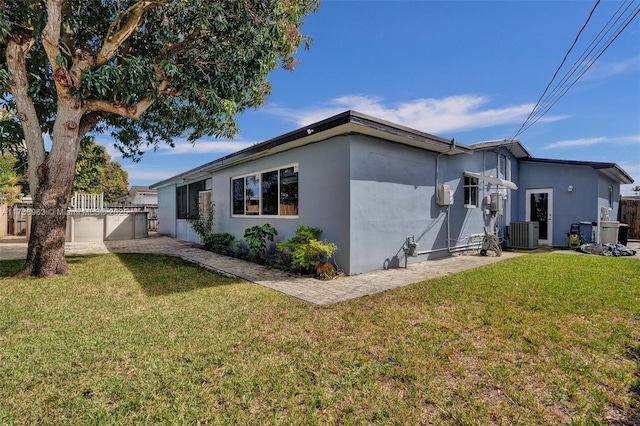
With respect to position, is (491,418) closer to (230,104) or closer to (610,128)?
(230,104)

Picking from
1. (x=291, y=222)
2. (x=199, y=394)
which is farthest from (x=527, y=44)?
(x=199, y=394)

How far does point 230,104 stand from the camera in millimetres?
6402

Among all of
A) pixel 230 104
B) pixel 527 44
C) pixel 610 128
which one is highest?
pixel 527 44

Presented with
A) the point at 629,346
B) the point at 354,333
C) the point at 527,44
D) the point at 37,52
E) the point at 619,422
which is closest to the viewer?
the point at 619,422

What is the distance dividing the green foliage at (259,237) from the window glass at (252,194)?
1.09 metres

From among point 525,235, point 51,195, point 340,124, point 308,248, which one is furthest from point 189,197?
point 525,235

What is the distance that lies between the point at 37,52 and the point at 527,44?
12944mm

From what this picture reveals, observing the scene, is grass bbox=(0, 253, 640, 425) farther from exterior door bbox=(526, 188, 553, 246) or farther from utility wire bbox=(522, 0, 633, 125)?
exterior door bbox=(526, 188, 553, 246)

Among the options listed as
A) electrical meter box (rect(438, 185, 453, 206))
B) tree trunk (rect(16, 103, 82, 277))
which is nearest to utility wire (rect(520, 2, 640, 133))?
electrical meter box (rect(438, 185, 453, 206))

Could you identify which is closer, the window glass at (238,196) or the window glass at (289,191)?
the window glass at (289,191)

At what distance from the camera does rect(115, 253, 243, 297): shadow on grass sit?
219 inches

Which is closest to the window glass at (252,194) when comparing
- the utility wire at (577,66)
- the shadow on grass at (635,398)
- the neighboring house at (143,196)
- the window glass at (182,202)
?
the window glass at (182,202)

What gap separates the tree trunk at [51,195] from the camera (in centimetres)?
622

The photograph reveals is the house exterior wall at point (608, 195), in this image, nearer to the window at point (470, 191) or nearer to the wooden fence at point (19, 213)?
the window at point (470, 191)
